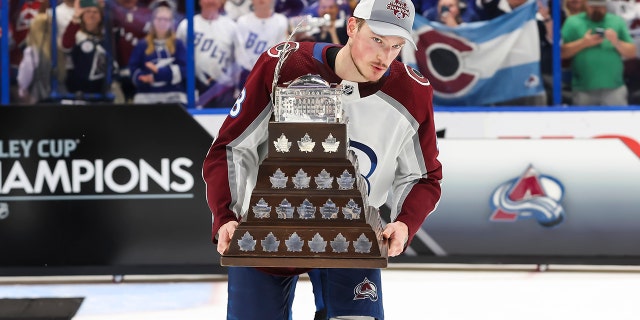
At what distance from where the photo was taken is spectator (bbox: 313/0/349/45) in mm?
6992

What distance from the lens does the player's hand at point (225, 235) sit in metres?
2.92

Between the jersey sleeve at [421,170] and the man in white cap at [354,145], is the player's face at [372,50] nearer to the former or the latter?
the man in white cap at [354,145]

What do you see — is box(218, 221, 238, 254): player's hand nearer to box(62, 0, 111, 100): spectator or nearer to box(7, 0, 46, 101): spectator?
box(62, 0, 111, 100): spectator

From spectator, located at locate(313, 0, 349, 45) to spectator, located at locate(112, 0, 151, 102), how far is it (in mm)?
1155

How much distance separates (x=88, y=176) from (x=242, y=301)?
4.01m

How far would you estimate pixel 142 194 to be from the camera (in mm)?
6973

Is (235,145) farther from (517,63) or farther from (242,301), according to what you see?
(517,63)

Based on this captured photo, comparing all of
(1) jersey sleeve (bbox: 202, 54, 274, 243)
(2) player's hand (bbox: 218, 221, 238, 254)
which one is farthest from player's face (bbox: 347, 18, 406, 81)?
(2) player's hand (bbox: 218, 221, 238, 254)

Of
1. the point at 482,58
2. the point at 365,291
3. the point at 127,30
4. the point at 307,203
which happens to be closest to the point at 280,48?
the point at 307,203

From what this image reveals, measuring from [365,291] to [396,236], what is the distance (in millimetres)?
257

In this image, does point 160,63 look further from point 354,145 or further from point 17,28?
point 354,145

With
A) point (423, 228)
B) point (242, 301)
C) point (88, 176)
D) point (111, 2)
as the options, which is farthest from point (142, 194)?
point (242, 301)

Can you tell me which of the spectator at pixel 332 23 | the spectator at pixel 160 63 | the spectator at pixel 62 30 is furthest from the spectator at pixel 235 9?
the spectator at pixel 62 30

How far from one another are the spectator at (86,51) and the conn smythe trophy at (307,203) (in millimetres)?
4392
